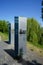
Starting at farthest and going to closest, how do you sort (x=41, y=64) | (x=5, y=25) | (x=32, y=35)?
(x=5, y=25) < (x=32, y=35) < (x=41, y=64)

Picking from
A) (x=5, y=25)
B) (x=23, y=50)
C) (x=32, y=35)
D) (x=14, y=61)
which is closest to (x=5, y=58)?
(x=14, y=61)

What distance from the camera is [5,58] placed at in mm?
11453

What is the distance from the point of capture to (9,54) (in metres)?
12.3

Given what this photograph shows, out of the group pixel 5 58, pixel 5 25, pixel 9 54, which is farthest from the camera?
pixel 5 25

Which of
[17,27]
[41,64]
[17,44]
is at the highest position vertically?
[17,27]

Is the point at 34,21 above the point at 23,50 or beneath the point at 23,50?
above

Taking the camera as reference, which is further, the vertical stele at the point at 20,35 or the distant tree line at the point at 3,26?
the distant tree line at the point at 3,26

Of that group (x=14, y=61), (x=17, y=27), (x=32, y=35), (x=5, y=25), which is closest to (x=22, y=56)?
(x=14, y=61)

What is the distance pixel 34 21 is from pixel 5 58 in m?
21.1

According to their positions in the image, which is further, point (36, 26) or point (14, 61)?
point (36, 26)

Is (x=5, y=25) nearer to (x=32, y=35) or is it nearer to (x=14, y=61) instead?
(x=32, y=35)

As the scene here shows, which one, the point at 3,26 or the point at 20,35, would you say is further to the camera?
the point at 3,26

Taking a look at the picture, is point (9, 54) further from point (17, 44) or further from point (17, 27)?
point (17, 27)

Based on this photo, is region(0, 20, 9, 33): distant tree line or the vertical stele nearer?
the vertical stele
